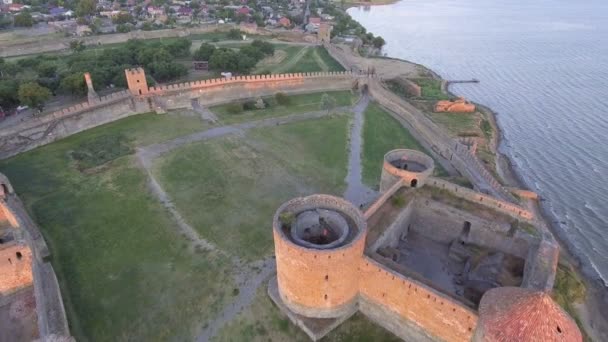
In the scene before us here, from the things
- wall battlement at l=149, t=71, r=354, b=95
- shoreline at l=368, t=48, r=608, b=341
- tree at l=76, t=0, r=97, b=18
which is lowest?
shoreline at l=368, t=48, r=608, b=341

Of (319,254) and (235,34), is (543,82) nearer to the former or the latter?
(235,34)

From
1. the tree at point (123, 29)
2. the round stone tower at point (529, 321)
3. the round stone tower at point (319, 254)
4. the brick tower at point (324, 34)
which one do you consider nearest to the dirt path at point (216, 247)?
the round stone tower at point (319, 254)

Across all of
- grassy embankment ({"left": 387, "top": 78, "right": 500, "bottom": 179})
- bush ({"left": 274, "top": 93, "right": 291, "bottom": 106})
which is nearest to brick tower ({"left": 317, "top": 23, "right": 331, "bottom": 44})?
grassy embankment ({"left": 387, "top": 78, "right": 500, "bottom": 179})

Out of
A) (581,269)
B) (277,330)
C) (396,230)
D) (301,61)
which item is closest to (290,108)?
(301,61)

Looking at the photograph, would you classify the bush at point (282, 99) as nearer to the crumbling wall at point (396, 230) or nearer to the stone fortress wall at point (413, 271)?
the stone fortress wall at point (413, 271)

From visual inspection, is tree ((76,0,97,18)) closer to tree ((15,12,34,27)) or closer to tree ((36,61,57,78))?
tree ((15,12,34,27))

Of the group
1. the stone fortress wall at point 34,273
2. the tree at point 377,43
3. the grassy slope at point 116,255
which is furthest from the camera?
the tree at point 377,43

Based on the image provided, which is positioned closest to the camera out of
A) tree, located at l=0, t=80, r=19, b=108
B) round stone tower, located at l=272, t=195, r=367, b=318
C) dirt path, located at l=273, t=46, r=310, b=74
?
round stone tower, located at l=272, t=195, r=367, b=318
